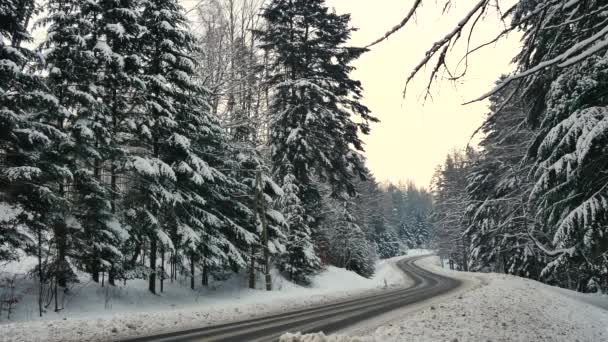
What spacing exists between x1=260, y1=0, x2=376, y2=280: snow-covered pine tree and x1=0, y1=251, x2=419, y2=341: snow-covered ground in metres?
5.00

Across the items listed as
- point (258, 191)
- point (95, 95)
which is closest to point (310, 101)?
point (258, 191)

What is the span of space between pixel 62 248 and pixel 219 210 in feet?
28.1

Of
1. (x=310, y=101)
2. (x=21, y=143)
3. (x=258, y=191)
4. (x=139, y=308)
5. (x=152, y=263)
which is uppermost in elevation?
(x=310, y=101)

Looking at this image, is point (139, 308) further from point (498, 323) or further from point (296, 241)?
point (498, 323)

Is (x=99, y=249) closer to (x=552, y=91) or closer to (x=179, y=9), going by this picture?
(x=179, y=9)

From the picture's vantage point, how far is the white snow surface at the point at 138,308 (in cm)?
918

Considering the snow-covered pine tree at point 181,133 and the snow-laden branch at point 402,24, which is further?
the snow-covered pine tree at point 181,133

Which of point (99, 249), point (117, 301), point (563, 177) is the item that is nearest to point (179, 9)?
point (99, 249)

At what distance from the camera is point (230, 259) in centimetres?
1884

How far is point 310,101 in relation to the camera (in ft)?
77.2

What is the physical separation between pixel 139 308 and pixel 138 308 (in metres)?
0.03

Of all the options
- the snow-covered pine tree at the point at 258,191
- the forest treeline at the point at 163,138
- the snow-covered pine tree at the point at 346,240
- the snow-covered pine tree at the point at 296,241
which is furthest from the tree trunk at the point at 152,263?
the snow-covered pine tree at the point at 346,240

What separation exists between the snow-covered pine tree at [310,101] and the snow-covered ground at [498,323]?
11.7 meters

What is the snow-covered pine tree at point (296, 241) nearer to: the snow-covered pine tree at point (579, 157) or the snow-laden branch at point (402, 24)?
the snow-covered pine tree at point (579, 157)
